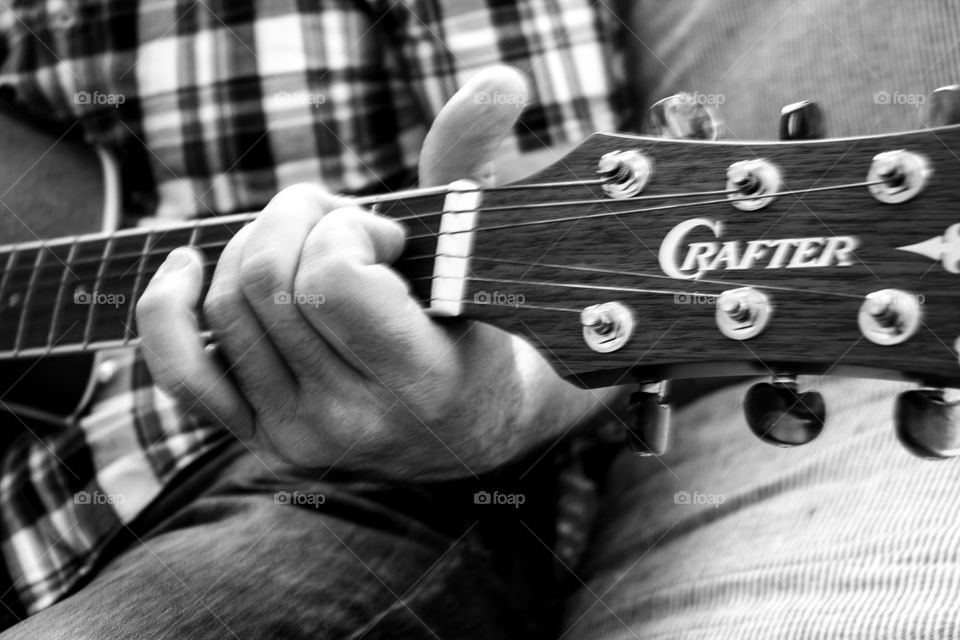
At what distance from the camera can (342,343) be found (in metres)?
0.49

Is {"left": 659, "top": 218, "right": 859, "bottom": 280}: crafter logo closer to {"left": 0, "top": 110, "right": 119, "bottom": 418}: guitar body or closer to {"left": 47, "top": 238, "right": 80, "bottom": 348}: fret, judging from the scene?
{"left": 47, "top": 238, "right": 80, "bottom": 348}: fret

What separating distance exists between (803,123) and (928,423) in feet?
0.47

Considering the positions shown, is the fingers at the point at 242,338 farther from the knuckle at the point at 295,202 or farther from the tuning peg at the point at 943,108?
the tuning peg at the point at 943,108

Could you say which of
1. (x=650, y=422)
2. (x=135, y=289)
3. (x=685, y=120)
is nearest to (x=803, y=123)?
(x=685, y=120)

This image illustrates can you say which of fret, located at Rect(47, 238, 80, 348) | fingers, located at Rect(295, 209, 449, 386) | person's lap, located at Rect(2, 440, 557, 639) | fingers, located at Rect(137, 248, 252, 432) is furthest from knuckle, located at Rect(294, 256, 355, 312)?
fret, located at Rect(47, 238, 80, 348)

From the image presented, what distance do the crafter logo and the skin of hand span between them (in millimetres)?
138

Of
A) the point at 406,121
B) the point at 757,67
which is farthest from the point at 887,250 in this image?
the point at 406,121

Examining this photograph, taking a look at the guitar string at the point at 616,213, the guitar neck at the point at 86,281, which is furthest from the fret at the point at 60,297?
the guitar string at the point at 616,213

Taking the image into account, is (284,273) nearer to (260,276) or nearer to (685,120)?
(260,276)

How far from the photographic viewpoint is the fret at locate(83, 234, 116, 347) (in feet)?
2.26

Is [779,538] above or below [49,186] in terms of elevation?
below

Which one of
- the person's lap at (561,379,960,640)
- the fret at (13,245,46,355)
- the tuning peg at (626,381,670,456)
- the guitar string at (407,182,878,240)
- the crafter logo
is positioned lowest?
the person's lap at (561,379,960,640)

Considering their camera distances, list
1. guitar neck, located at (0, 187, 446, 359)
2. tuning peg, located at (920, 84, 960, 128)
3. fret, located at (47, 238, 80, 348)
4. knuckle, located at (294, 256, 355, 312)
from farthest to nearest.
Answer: fret, located at (47, 238, 80, 348)
guitar neck, located at (0, 187, 446, 359)
knuckle, located at (294, 256, 355, 312)
tuning peg, located at (920, 84, 960, 128)

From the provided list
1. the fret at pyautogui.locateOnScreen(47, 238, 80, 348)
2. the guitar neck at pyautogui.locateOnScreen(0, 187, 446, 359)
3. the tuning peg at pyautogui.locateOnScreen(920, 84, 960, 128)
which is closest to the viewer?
the tuning peg at pyautogui.locateOnScreen(920, 84, 960, 128)
